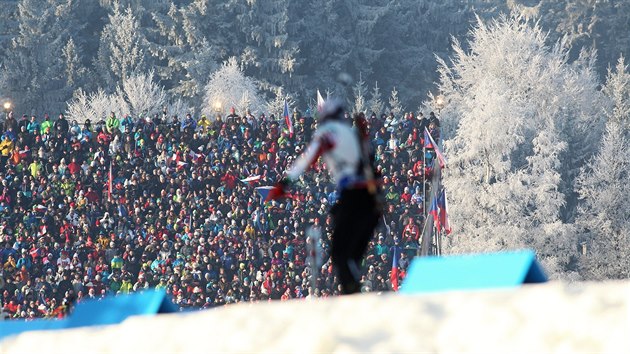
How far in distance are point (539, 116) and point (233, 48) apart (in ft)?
70.1

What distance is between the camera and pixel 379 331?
8727 millimetres

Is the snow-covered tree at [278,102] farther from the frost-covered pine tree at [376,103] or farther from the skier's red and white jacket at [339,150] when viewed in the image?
the skier's red and white jacket at [339,150]

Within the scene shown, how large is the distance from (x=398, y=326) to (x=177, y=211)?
97.0ft

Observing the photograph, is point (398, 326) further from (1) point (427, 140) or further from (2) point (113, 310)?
(1) point (427, 140)

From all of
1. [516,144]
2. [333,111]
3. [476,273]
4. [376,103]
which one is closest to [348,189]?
[333,111]

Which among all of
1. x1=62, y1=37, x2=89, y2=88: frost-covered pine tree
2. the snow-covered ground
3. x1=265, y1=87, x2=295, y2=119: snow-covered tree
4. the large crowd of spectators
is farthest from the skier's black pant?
x1=62, y1=37, x2=89, y2=88: frost-covered pine tree

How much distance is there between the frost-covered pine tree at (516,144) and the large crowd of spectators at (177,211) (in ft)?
39.2

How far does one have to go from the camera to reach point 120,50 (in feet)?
238

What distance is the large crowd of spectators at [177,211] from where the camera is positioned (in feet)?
116

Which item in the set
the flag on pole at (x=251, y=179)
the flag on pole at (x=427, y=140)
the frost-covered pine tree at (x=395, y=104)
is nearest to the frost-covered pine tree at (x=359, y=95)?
the frost-covered pine tree at (x=395, y=104)

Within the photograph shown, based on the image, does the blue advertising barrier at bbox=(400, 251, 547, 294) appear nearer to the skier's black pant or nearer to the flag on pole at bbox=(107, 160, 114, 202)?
the skier's black pant

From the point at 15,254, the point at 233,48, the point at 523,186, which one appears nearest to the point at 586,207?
the point at 523,186

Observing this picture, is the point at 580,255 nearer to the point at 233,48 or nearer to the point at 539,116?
the point at 539,116

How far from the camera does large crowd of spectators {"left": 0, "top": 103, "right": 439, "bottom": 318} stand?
3528 centimetres
